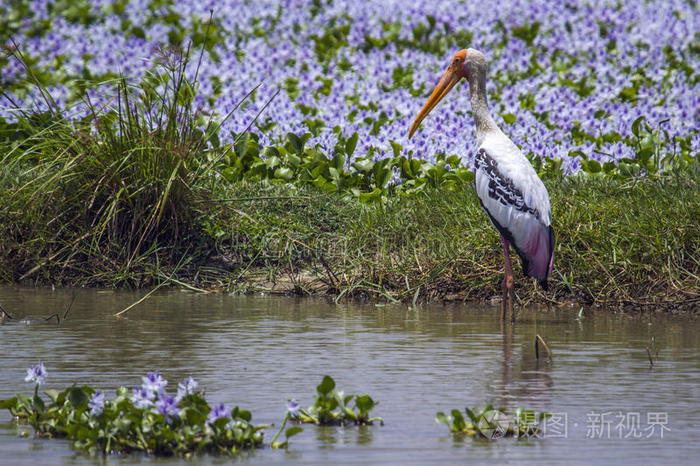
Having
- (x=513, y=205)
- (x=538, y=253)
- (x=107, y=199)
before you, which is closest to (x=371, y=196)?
(x=107, y=199)

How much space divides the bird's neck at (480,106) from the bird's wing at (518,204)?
0.28m

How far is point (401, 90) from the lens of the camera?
529 inches

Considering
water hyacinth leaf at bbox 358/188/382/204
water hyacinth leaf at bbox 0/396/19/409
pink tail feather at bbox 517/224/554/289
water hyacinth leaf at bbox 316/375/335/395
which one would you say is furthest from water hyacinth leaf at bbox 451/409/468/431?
water hyacinth leaf at bbox 358/188/382/204

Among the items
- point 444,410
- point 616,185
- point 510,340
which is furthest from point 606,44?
point 444,410

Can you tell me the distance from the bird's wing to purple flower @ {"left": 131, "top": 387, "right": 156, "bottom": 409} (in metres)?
3.44

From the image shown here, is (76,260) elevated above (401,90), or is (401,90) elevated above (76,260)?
(401,90)

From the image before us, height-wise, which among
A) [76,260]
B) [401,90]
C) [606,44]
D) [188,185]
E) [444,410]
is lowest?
[444,410]

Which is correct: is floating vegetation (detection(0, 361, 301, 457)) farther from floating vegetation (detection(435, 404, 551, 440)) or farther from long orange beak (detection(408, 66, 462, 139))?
long orange beak (detection(408, 66, 462, 139))

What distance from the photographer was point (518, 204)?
7.02 metres

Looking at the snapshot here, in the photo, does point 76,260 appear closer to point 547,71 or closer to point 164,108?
point 164,108

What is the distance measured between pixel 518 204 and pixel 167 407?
3.66m

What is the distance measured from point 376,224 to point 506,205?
4.76 ft

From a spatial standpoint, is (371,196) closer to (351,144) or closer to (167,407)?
(351,144)

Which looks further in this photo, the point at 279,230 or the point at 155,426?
the point at 279,230
